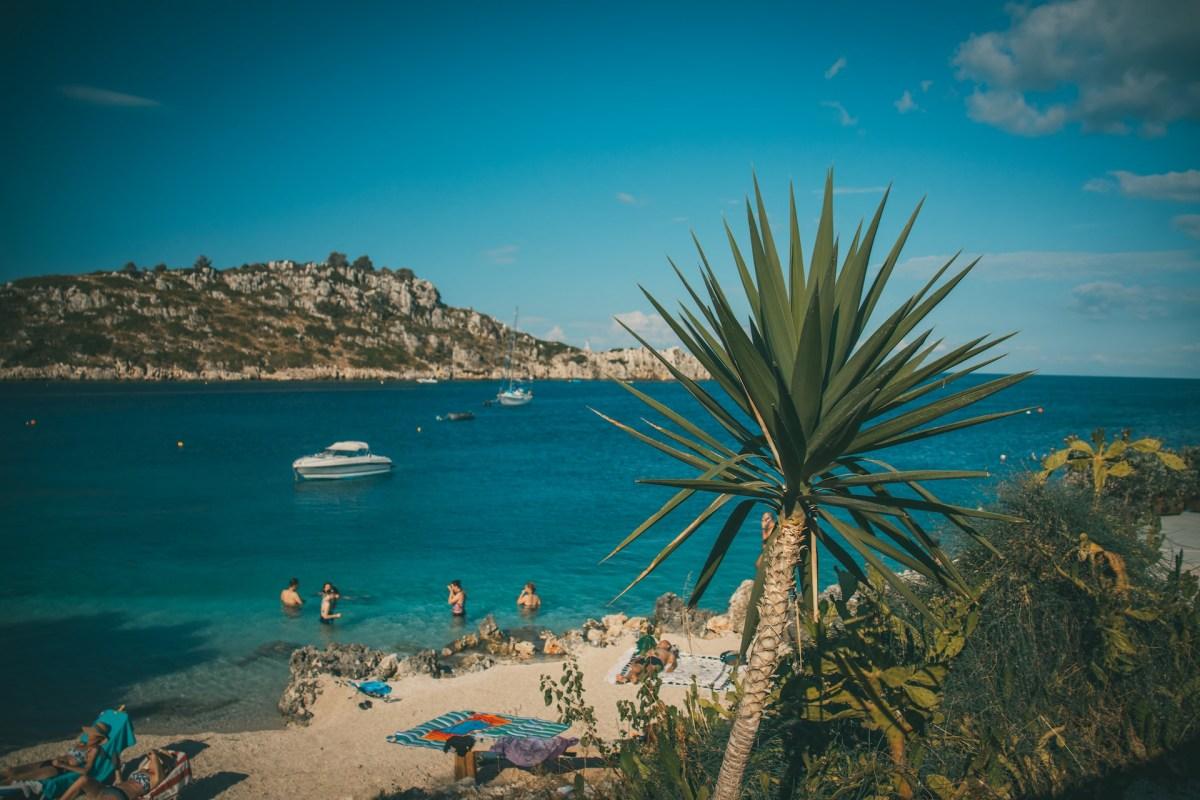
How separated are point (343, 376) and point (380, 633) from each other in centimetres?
14833

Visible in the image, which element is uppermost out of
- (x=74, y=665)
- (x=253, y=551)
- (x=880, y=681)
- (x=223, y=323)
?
(x=223, y=323)

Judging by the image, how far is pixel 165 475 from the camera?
44.4m

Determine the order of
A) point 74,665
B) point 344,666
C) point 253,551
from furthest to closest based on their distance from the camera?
point 253,551 → point 74,665 → point 344,666

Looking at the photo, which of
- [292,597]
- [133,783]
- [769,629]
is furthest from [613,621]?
[769,629]

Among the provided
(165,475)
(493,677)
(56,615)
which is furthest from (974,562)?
(165,475)

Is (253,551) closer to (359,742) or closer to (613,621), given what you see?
(613,621)

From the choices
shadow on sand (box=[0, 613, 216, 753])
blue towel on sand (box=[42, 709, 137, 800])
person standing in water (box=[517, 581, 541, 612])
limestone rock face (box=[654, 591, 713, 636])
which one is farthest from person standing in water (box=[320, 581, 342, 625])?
limestone rock face (box=[654, 591, 713, 636])

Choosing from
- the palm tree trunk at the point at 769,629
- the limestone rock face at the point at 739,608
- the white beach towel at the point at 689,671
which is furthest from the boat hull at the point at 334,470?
the palm tree trunk at the point at 769,629

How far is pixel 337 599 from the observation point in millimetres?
19375

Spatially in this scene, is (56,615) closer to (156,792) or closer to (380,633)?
(380,633)

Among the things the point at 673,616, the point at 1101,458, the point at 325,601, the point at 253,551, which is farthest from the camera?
the point at 253,551

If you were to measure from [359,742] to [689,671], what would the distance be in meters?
6.25

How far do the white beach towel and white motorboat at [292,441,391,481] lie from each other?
3340cm

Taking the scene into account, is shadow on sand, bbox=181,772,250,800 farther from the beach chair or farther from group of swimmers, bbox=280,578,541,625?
group of swimmers, bbox=280,578,541,625
